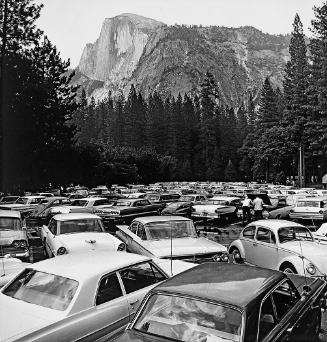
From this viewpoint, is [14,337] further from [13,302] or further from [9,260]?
[9,260]

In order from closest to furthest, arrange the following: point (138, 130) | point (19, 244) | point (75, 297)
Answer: point (75, 297) < point (19, 244) < point (138, 130)

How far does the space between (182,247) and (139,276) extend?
162 inches

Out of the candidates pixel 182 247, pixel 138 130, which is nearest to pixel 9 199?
pixel 182 247

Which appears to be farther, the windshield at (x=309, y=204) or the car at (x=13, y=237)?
the windshield at (x=309, y=204)

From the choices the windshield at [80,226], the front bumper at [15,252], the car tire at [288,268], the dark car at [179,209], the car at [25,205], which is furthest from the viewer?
the car at [25,205]

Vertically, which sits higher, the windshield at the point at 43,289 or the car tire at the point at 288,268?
the windshield at the point at 43,289

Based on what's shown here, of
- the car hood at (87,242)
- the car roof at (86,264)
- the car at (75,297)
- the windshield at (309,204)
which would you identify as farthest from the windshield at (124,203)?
the car at (75,297)

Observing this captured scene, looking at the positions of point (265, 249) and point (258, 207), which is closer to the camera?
point (265, 249)

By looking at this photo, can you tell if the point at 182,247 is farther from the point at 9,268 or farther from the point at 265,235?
the point at 9,268

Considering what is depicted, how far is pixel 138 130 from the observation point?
9025cm

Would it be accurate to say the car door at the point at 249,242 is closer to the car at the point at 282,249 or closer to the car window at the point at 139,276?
the car at the point at 282,249

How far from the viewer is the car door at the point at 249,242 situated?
1092 centimetres

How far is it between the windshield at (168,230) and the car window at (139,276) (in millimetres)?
4506

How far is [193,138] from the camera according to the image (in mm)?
91438
